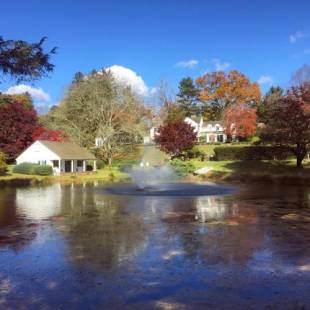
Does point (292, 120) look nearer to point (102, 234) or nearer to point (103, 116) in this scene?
point (103, 116)

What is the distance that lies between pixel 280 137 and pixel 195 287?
34170 millimetres

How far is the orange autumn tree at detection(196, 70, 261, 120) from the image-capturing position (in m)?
85.1

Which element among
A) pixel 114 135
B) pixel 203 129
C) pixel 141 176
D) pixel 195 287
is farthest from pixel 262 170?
A: pixel 203 129

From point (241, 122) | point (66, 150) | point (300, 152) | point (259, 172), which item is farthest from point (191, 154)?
point (300, 152)

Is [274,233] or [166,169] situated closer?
[274,233]

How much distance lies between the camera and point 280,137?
130 ft

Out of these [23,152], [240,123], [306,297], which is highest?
[240,123]

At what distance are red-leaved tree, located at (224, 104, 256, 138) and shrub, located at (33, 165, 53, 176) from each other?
37.2 meters

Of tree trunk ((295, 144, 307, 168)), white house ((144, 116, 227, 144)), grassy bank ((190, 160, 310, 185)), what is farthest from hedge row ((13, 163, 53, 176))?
white house ((144, 116, 227, 144))

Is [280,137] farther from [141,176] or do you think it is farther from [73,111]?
[73,111]

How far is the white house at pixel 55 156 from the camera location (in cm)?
4834

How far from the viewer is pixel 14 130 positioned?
52625mm

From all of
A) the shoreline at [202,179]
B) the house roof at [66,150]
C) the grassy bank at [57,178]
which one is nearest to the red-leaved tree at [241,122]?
the house roof at [66,150]

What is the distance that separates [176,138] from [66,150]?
44.3ft
